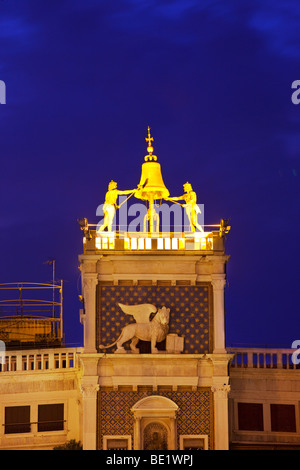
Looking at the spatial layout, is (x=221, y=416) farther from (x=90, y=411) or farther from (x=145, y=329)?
(x=90, y=411)

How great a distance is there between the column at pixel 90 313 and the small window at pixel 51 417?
534 centimetres

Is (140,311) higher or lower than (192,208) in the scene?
lower

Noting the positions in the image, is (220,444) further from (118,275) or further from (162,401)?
(118,275)

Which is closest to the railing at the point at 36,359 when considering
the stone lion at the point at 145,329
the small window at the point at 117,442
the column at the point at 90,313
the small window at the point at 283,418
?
the column at the point at 90,313

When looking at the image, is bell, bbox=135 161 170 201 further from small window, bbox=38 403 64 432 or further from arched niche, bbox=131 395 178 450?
small window, bbox=38 403 64 432

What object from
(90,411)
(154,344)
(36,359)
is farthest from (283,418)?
(36,359)

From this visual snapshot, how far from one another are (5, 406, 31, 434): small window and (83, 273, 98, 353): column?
5810mm

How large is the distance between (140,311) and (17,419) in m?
8.84

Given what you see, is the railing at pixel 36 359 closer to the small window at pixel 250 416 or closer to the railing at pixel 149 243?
the railing at pixel 149 243

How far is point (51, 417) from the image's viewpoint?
1761 inches

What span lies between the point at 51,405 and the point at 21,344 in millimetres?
10867

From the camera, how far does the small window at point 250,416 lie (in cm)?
4441

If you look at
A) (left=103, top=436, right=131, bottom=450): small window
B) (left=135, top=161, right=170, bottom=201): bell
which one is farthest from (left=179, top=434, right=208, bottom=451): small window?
(left=135, top=161, right=170, bottom=201): bell
